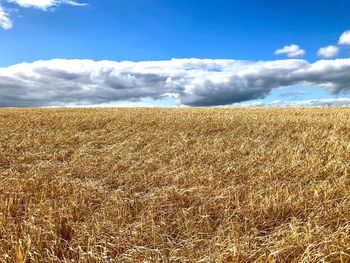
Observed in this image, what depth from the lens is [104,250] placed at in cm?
443

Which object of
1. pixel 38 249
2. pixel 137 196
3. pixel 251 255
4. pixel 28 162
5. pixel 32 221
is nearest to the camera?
pixel 251 255

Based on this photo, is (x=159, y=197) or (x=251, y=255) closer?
(x=251, y=255)

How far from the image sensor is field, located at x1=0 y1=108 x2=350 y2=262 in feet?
14.9

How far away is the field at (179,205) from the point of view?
4543mm

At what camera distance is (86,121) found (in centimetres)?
2438

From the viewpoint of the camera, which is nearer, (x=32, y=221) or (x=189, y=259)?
(x=189, y=259)

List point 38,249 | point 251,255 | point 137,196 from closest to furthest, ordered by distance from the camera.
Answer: point 251,255, point 38,249, point 137,196

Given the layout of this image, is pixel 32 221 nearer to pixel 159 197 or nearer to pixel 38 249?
pixel 38 249

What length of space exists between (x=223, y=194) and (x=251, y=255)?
2.72m

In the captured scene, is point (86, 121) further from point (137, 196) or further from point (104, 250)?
point (104, 250)

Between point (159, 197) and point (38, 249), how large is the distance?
2784mm

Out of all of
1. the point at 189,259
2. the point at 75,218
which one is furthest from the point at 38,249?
the point at 189,259

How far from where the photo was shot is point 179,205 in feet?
22.0

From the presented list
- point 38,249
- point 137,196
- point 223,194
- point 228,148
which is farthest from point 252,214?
point 228,148
